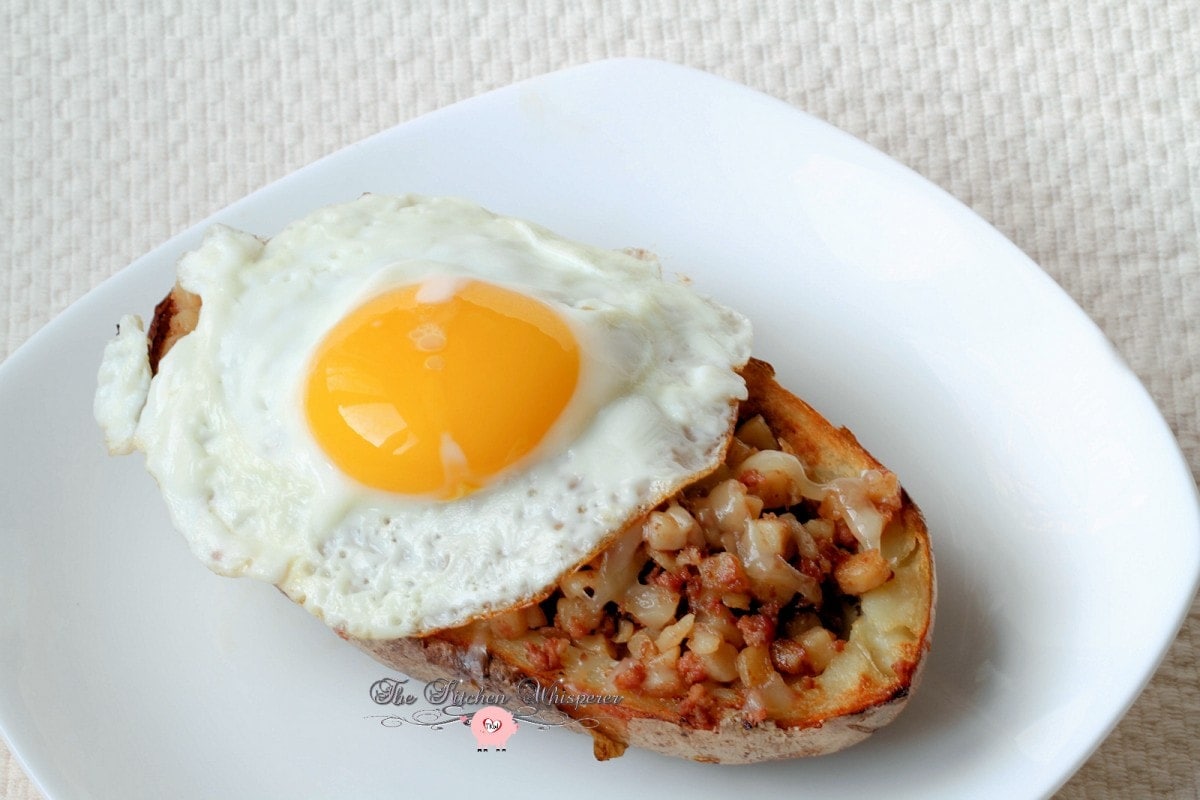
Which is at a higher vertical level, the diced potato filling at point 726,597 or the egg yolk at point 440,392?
the egg yolk at point 440,392

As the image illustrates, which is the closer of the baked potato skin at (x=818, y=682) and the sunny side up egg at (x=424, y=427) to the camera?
the baked potato skin at (x=818, y=682)

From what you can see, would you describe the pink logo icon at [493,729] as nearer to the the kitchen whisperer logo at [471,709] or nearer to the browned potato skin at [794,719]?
the the kitchen whisperer logo at [471,709]

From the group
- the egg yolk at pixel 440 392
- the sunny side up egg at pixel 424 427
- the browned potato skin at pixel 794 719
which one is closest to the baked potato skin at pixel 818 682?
Answer: the browned potato skin at pixel 794 719

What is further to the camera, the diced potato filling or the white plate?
the white plate

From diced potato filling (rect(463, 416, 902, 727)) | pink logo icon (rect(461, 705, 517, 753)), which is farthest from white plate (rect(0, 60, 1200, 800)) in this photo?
diced potato filling (rect(463, 416, 902, 727))

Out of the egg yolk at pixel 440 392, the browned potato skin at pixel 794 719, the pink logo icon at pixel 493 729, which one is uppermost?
the egg yolk at pixel 440 392

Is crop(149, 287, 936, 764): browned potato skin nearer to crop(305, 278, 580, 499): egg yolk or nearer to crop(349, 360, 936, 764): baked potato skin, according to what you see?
crop(349, 360, 936, 764): baked potato skin

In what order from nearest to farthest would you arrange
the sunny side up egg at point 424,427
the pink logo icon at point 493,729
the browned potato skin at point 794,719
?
1. the browned potato skin at point 794,719
2. the sunny side up egg at point 424,427
3. the pink logo icon at point 493,729

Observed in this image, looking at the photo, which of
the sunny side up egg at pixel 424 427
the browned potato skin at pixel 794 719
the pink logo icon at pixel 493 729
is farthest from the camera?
the pink logo icon at pixel 493 729
